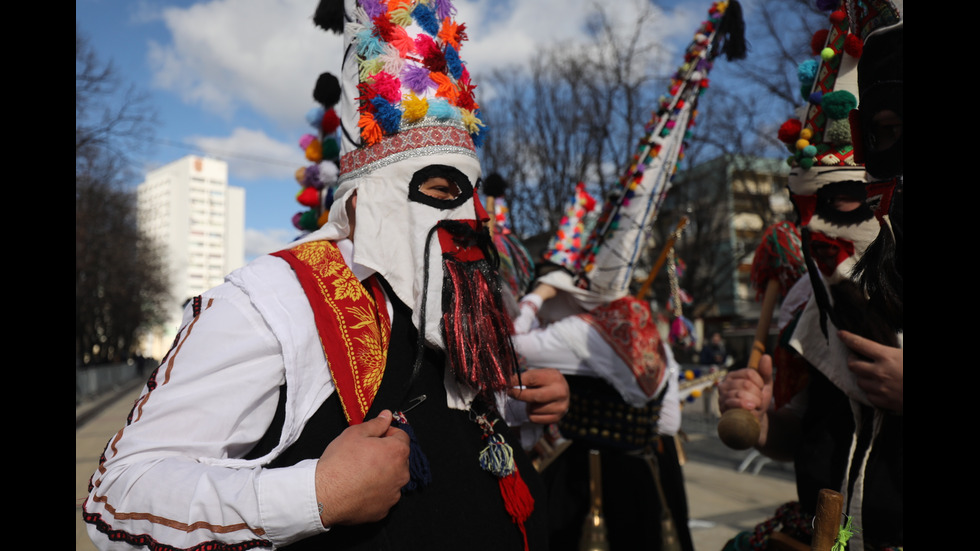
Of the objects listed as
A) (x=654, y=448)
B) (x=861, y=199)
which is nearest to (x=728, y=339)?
(x=654, y=448)

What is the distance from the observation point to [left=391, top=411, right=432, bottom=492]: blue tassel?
5.19 ft

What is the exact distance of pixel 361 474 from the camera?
138cm

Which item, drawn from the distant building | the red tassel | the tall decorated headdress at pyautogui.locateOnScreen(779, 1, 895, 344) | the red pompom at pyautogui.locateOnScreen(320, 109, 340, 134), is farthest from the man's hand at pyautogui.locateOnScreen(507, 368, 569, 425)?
the distant building

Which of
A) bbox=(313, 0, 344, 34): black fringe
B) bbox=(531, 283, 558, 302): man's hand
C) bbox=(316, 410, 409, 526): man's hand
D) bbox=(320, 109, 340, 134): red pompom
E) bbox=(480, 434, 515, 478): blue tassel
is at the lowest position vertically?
bbox=(480, 434, 515, 478): blue tassel

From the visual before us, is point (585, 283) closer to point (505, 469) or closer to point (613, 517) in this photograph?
point (613, 517)

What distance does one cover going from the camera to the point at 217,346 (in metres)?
1.45

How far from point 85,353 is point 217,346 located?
31398 millimetres

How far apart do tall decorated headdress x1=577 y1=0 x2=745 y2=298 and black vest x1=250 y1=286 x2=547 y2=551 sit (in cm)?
203

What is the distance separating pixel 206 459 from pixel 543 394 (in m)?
1.20

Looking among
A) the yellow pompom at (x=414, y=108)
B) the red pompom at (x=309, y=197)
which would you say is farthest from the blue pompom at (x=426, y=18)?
the red pompom at (x=309, y=197)

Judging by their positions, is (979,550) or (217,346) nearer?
(979,550)

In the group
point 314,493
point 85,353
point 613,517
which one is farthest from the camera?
point 85,353

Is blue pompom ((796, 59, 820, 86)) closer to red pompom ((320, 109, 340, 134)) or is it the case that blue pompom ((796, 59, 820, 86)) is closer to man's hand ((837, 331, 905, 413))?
man's hand ((837, 331, 905, 413))
